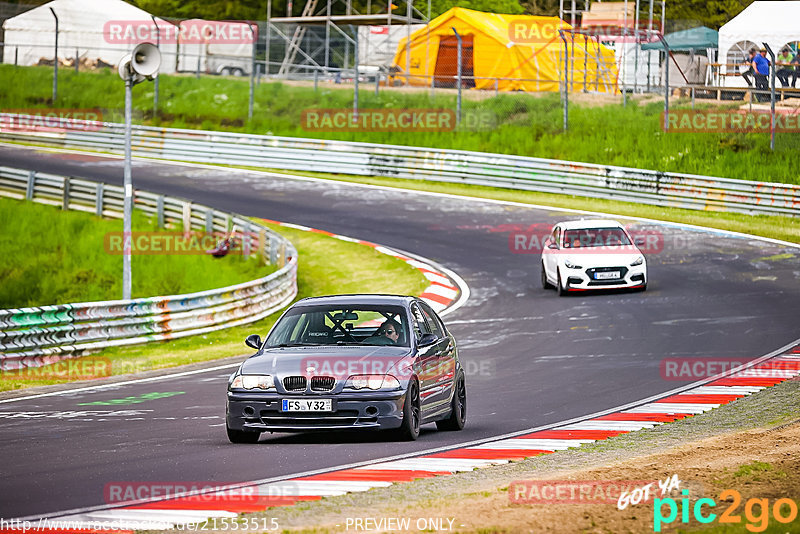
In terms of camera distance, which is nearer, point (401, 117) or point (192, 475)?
point (192, 475)

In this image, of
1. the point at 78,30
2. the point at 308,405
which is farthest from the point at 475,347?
the point at 78,30

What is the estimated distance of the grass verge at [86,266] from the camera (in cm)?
2684

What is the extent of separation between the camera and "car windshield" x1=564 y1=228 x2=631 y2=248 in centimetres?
2373

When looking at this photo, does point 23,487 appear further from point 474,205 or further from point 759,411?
point 474,205

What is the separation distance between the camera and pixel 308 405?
10492 millimetres

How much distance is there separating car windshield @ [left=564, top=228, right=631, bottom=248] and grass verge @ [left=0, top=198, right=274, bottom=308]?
23.0 ft

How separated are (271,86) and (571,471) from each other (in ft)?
132

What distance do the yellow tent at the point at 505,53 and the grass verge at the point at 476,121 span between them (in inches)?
179

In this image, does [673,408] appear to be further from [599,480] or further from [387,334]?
[599,480]

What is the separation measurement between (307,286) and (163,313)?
5922 millimetres

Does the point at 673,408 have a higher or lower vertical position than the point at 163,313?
higher

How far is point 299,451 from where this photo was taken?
10453mm

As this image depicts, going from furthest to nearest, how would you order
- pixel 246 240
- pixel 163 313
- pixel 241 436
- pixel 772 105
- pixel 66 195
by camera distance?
pixel 66 195 < pixel 772 105 < pixel 246 240 < pixel 163 313 < pixel 241 436

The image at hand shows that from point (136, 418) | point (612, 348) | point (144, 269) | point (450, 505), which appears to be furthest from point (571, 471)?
point (144, 269)
